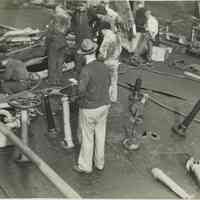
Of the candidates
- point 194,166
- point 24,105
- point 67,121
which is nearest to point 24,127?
point 24,105

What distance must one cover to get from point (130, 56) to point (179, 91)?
2743 mm

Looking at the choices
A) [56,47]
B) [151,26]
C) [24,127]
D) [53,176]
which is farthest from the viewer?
[151,26]

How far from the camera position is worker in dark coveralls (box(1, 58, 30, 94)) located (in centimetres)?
808

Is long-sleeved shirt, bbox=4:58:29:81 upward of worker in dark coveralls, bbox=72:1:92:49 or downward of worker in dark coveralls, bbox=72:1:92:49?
downward

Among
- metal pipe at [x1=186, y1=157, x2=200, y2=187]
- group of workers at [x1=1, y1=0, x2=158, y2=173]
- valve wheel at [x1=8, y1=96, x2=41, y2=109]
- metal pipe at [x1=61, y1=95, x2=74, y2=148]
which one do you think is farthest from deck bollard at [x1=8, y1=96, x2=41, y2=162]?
metal pipe at [x1=186, y1=157, x2=200, y2=187]

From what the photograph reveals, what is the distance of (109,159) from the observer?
6816 millimetres

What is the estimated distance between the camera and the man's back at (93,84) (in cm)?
586

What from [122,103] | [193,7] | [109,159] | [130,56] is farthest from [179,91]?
[193,7]

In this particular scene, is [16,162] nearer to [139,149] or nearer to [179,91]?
[139,149]

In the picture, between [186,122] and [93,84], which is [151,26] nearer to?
[186,122]

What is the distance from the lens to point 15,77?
8.12 meters

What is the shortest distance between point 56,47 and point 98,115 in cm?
348

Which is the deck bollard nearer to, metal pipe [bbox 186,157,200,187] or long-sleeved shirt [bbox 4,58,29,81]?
long-sleeved shirt [bbox 4,58,29,81]

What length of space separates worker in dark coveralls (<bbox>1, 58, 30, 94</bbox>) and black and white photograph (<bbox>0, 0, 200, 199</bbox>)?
19mm
